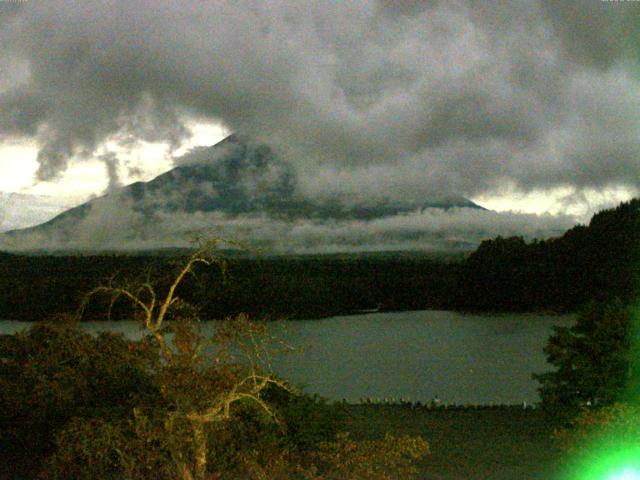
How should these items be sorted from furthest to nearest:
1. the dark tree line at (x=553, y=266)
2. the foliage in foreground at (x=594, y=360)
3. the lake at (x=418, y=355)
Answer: the dark tree line at (x=553, y=266) → the lake at (x=418, y=355) → the foliage in foreground at (x=594, y=360)

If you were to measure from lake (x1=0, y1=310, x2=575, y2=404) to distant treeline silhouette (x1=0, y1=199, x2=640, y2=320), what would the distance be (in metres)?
1.60

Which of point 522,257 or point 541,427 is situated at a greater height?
point 522,257

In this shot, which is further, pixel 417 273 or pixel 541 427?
pixel 417 273

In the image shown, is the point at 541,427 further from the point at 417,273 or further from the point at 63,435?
the point at 417,273

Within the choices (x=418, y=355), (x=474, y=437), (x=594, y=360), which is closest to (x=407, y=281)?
(x=418, y=355)

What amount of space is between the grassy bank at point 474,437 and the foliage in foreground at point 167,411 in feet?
4.77

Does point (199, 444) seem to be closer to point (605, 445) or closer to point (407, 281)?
point (605, 445)

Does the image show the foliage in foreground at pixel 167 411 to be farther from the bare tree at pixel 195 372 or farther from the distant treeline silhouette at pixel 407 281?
the distant treeline silhouette at pixel 407 281

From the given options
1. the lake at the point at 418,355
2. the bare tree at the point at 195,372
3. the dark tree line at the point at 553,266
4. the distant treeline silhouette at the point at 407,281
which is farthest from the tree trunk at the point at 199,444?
the dark tree line at the point at 553,266

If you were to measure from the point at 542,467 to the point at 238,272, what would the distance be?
141 feet

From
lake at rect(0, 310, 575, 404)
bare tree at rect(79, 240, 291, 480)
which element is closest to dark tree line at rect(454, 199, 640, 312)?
lake at rect(0, 310, 575, 404)

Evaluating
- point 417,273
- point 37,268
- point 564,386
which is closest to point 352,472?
point 564,386

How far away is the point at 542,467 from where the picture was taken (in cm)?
1063

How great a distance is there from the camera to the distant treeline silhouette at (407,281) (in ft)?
128
